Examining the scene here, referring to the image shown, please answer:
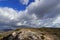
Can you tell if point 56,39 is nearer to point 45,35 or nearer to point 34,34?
point 45,35

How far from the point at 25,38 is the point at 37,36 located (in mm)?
8795

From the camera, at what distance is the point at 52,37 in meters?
118

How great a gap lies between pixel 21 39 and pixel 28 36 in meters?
5.47

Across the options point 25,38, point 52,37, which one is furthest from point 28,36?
point 52,37

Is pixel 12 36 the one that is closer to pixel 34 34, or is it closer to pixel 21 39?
pixel 21 39

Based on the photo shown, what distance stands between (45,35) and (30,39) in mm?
12556

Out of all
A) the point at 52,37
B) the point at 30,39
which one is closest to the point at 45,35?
the point at 52,37

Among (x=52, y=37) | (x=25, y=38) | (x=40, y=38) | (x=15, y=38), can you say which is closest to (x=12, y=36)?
(x=15, y=38)

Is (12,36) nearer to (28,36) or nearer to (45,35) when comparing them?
A: (28,36)

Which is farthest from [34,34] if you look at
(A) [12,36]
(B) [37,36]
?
(A) [12,36]

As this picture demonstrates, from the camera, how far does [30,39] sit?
372ft

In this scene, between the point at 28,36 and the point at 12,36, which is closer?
the point at 28,36

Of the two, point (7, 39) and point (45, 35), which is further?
point (7, 39)

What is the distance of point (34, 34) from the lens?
115 metres
